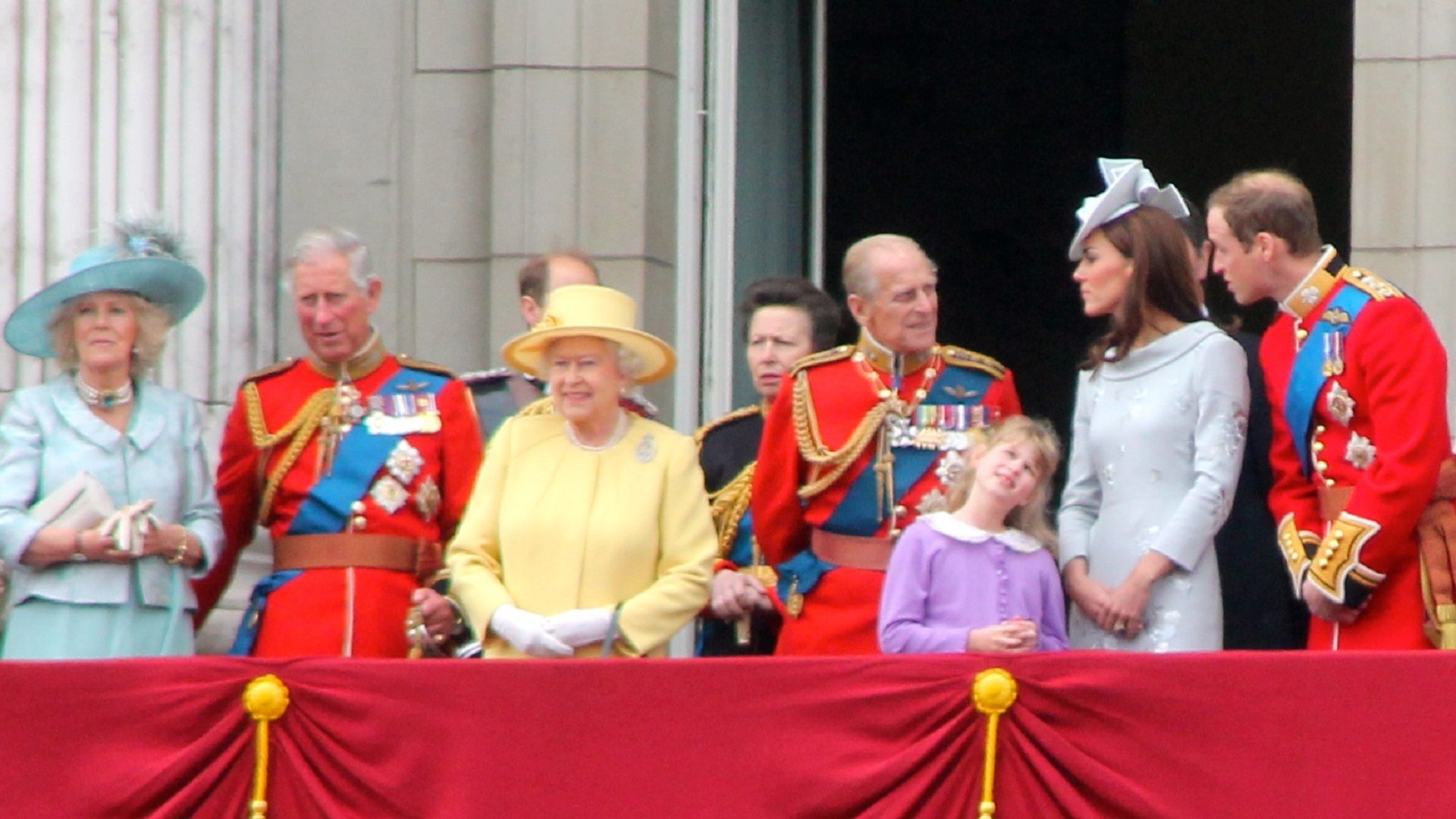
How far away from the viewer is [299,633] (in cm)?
708

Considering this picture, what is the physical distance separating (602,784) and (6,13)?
3.33m

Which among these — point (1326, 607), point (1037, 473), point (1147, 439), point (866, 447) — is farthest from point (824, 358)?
point (1326, 607)

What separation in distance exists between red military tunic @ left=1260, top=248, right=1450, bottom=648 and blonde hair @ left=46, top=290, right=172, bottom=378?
2.50m

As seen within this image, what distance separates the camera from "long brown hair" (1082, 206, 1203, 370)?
6719 millimetres

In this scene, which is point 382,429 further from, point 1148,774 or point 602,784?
point 1148,774

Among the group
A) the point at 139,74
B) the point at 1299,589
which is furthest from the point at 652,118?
the point at 1299,589

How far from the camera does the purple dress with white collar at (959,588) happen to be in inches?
254

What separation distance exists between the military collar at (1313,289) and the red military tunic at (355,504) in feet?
6.31

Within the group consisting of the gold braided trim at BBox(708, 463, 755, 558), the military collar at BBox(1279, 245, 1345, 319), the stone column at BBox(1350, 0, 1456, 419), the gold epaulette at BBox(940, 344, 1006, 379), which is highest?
the stone column at BBox(1350, 0, 1456, 419)

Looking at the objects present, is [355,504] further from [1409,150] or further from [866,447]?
[1409,150]

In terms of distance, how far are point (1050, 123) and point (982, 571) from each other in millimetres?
6266

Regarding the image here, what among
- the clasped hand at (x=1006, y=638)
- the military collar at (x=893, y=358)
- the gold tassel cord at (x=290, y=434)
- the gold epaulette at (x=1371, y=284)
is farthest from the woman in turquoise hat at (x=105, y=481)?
the gold epaulette at (x=1371, y=284)

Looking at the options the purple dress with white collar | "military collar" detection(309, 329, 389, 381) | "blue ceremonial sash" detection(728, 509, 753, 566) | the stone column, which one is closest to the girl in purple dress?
the purple dress with white collar

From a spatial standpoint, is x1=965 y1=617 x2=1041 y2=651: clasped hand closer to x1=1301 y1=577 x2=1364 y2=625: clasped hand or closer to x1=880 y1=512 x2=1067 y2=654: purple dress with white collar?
x1=880 y1=512 x2=1067 y2=654: purple dress with white collar
